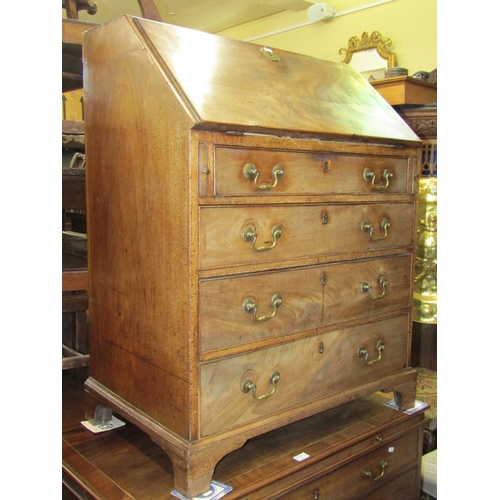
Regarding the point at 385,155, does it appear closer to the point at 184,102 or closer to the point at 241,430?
the point at 184,102

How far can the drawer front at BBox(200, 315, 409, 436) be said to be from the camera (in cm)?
145

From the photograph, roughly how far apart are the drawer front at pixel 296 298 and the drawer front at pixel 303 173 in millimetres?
223

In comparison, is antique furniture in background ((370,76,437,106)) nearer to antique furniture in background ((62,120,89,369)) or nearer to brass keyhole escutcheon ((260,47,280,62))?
brass keyhole escutcheon ((260,47,280,62))

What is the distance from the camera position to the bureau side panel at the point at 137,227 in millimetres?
1383

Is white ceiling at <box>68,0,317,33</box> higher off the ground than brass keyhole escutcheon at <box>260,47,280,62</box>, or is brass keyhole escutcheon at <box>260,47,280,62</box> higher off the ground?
white ceiling at <box>68,0,317,33</box>

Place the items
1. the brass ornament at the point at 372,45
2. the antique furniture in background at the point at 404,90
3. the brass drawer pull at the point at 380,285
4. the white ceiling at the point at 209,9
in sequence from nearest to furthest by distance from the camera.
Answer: the brass drawer pull at the point at 380,285
the antique furniture in background at the point at 404,90
the brass ornament at the point at 372,45
the white ceiling at the point at 209,9

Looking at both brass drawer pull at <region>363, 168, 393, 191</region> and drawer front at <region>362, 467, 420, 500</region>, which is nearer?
brass drawer pull at <region>363, 168, 393, 191</region>

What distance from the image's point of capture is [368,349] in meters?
1.88

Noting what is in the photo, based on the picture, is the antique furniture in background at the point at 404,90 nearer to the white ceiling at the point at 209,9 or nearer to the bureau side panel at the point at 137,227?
the bureau side panel at the point at 137,227

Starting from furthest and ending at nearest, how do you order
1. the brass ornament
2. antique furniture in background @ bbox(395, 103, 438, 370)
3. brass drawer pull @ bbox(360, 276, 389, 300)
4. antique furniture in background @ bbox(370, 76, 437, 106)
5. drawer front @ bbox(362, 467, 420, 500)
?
the brass ornament < antique furniture in background @ bbox(370, 76, 437, 106) < antique furniture in background @ bbox(395, 103, 438, 370) < drawer front @ bbox(362, 467, 420, 500) < brass drawer pull @ bbox(360, 276, 389, 300)

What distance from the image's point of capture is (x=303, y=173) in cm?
157

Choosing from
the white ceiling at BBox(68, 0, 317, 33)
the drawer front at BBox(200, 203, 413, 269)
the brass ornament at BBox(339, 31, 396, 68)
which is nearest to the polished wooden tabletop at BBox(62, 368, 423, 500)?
the drawer front at BBox(200, 203, 413, 269)

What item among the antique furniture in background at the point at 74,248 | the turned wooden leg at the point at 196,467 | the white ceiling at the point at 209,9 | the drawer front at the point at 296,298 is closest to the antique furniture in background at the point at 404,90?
the drawer front at the point at 296,298

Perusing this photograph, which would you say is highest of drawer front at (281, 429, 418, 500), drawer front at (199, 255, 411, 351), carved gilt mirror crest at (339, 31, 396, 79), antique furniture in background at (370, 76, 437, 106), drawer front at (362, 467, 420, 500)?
carved gilt mirror crest at (339, 31, 396, 79)
